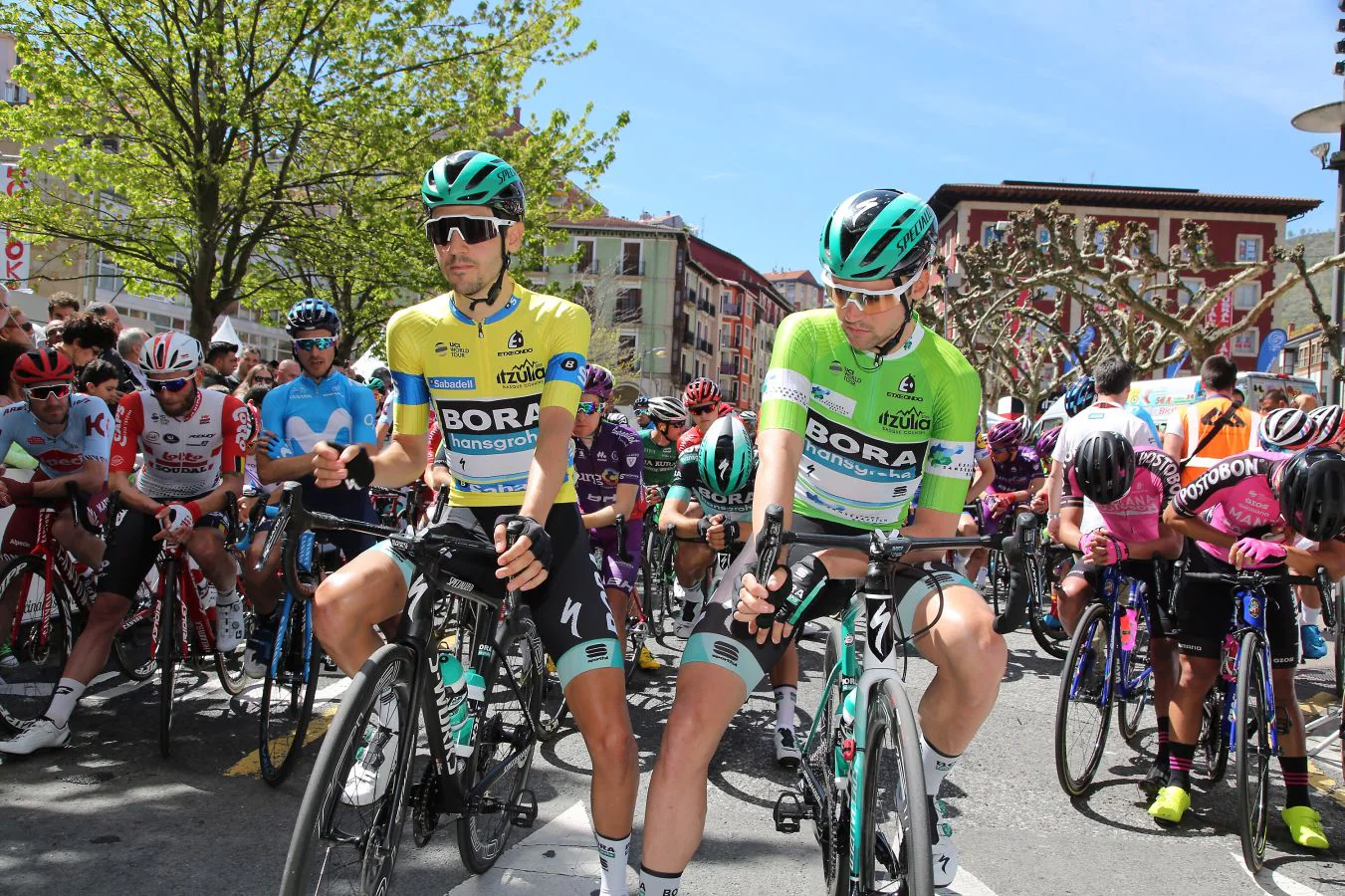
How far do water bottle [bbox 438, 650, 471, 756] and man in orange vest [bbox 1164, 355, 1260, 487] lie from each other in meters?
5.81

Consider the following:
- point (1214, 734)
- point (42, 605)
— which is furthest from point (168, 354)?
point (1214, 734)

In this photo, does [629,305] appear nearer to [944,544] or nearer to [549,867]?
[549,867]

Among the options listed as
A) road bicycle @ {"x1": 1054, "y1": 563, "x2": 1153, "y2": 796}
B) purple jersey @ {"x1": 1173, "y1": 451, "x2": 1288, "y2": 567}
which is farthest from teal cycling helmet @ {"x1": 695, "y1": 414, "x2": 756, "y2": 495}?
purple jersey @ {"x1": 1173, "y1": 451, "x2": 1288, "y2": 567}

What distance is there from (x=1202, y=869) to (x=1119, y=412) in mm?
3415

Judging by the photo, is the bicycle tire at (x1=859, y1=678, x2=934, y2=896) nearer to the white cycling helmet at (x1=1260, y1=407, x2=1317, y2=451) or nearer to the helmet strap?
the helmet strap

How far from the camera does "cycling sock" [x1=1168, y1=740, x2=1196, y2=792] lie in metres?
5.02

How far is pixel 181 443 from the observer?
230 inches

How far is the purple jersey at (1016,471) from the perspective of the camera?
10.7m

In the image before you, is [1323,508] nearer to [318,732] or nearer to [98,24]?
[318,732]

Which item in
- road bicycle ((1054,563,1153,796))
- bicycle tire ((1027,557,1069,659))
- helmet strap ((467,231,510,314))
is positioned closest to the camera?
helmet strap ((467,231,510,314))

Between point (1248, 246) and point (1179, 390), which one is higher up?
point (1248, 246)

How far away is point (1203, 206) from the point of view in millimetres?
60844

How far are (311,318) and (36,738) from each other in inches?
107

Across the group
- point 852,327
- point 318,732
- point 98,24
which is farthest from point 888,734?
point 98,24
